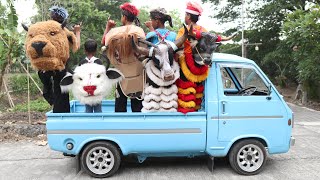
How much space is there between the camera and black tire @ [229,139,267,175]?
500 cm

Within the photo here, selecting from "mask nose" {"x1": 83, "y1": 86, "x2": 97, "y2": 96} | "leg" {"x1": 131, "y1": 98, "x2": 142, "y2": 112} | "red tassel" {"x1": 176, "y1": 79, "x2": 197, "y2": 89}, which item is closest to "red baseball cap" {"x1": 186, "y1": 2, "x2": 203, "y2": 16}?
"red tassel" {"x1": 176, "y1": 79, "x2": 197, "y2": 89}

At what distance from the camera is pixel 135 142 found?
4801 mm

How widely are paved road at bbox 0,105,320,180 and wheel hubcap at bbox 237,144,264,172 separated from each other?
148 millimetres

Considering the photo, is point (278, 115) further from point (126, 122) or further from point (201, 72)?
point (126, 122)

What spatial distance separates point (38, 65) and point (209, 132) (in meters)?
2.55

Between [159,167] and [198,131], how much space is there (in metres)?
1.01

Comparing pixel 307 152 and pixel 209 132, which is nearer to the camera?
pixel 209 132

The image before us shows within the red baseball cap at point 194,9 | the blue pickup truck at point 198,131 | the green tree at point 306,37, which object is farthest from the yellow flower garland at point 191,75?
the green tree at point 306,37

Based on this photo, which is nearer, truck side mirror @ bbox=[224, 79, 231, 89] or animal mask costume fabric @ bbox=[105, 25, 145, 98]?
animal mask costume fabric @ bbox=[105, 25, 145, 98]

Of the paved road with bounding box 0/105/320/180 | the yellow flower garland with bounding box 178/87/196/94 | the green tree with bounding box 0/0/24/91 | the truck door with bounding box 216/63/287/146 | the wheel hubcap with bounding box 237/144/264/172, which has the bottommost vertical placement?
the paved road with bounding box 0/105/320/180

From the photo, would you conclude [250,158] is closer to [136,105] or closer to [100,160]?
[136,105]

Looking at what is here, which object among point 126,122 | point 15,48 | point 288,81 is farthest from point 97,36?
point 126,122

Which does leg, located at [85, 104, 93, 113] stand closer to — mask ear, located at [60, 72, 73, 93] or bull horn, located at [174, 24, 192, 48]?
mask ear, located at [60, 72, 73, 93]

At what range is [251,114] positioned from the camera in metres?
4.93
